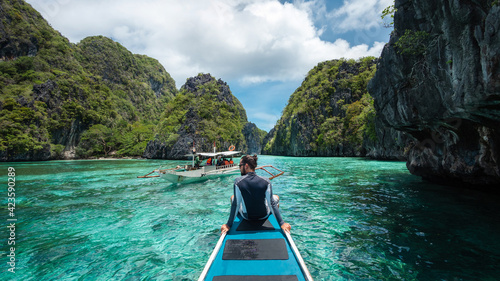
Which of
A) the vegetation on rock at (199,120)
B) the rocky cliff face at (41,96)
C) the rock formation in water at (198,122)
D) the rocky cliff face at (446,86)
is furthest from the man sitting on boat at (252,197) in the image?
the rocky cliff face at (41,96)

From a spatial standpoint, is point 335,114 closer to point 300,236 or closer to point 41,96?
point 300,236

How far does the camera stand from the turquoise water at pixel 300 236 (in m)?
4.31

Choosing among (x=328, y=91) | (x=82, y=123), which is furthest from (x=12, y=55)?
(x=328, y=91)

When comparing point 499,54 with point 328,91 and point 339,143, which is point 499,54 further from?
point 328,91

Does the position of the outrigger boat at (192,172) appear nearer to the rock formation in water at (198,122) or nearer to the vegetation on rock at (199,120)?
the rock formation in water at (198,122)

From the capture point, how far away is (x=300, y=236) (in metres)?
6.04

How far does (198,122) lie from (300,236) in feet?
222

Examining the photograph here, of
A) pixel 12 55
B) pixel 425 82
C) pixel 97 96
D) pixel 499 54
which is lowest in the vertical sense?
pixel 499 54

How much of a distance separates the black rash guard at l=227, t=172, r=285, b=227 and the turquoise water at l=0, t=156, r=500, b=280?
1.68 meters

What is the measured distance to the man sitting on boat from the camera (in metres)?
3.88

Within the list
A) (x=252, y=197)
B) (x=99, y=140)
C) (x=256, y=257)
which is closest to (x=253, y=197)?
(x=252, y=197)

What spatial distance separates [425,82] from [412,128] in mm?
4391

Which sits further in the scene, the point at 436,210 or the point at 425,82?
the point at 425,82

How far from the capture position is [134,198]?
11.4 metres
